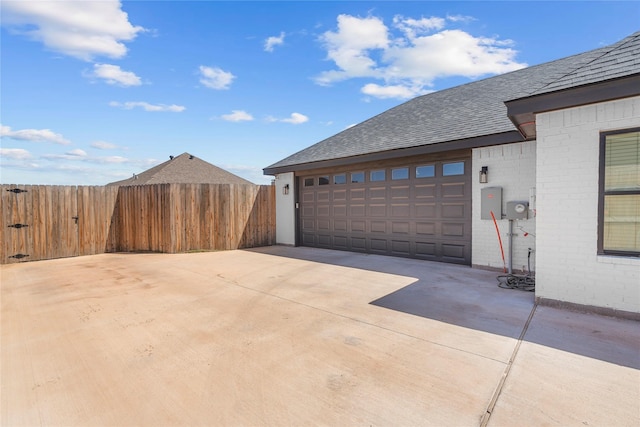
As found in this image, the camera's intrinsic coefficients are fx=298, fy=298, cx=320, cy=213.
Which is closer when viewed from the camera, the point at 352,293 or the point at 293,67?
the point at 352,293

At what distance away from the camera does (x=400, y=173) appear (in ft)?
25.6

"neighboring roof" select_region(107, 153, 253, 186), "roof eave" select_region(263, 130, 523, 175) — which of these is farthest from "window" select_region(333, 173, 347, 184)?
"neighboring roof" select_region(107, 153, 253, 186)

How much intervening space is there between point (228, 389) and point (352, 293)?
2.79 m

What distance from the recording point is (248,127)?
605 inches

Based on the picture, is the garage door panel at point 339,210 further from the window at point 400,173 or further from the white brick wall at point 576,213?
the white brick wall at point 576,213

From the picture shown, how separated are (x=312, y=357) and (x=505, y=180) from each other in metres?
5.43

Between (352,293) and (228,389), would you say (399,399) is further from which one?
(352,293)

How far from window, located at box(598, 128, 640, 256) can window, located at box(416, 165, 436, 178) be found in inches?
142

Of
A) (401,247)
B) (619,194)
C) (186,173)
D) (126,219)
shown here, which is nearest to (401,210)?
(401,247)

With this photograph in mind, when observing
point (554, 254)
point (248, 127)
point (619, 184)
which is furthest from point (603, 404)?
point (248, 127)

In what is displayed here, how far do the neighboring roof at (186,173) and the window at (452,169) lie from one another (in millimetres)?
12723

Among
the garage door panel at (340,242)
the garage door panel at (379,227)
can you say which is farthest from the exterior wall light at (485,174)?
the garage door panel at (340,242)

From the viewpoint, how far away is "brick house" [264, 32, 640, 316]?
364 centimetres

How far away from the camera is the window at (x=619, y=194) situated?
11.8ft
